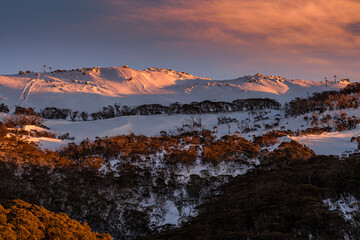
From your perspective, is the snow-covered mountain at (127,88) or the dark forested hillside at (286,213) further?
the snow-covered mountain at (127,88)

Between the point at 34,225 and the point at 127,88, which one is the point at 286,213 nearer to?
the point at 34,225

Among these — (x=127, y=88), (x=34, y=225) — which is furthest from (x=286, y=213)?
(x=127, y=88)

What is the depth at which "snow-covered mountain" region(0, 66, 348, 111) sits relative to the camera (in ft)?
211

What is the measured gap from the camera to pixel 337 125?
28.0 metres

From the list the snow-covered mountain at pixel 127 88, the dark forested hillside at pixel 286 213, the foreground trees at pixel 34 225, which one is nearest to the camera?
the foreground trees at pixel 34 225

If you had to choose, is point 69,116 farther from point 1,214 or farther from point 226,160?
point 1,214

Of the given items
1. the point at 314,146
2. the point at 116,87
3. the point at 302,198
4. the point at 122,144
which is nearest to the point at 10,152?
the point at 122,144

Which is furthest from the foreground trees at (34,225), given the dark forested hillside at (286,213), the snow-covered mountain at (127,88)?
the snow-covered mountain at (127,88)

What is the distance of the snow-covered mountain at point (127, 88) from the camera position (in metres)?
64.3

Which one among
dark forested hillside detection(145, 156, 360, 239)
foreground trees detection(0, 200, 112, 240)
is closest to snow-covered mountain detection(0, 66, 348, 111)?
dark forested hillside detection(145, 156, 360, 239)

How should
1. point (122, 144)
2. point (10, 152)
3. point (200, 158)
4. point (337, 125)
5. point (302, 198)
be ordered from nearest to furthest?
point (302, 198), point (10, 152), point (200, 158), point (122, 144), point (337, 125)

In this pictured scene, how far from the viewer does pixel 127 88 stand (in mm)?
81438

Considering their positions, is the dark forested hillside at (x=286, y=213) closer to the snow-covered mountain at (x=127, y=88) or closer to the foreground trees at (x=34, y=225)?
the foreground trees at (x=34, y=225)

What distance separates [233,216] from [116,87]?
78159 mm
